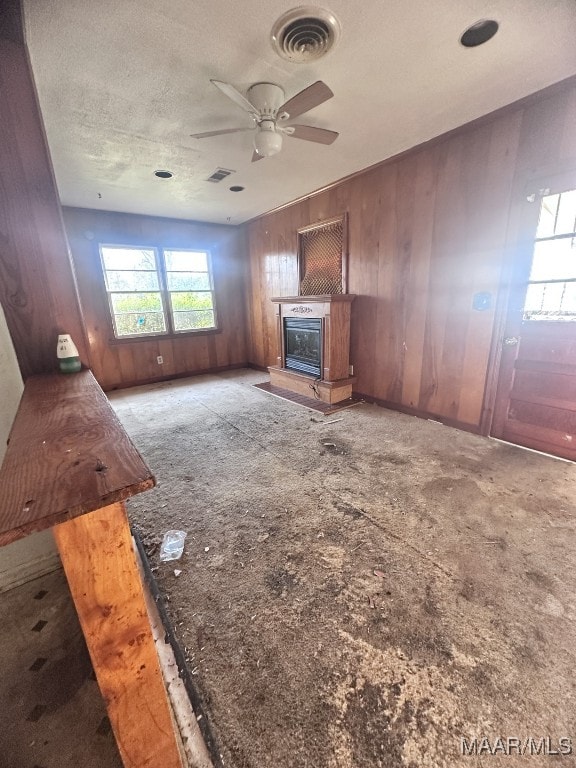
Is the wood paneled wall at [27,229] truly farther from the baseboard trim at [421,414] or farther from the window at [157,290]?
the window at [157,290]

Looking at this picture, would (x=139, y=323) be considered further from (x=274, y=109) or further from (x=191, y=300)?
(x=274, y=109)

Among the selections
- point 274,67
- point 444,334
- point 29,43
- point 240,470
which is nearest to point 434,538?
point 240,470

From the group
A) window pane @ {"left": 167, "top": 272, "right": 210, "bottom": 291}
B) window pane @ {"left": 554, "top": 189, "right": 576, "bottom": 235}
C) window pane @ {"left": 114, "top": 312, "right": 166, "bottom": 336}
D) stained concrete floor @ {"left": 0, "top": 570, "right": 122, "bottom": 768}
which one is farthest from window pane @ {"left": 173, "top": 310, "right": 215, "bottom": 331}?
window pane @ {"left": 554, "top": 189, "right": 576, "bottom": 235}

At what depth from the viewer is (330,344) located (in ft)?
12.2

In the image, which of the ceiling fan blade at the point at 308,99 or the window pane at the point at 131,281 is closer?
the ceiling fan blade at the point at 308,99

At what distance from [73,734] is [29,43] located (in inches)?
119

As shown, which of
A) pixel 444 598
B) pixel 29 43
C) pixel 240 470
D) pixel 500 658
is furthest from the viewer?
pixel 240 470

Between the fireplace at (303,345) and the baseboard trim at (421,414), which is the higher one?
the fireplace at (303,345)

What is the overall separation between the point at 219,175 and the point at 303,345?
85.9 inches

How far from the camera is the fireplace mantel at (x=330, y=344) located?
3648 millimetres

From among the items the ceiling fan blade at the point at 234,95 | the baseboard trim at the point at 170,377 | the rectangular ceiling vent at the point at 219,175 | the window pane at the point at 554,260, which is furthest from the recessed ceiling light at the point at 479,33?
the baseboard trim at the point at 170,377

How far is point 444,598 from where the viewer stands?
4.39 feet

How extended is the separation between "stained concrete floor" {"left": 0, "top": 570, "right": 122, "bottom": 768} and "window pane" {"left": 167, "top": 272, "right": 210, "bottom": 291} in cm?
473

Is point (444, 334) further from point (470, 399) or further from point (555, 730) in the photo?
point (555, 730)
